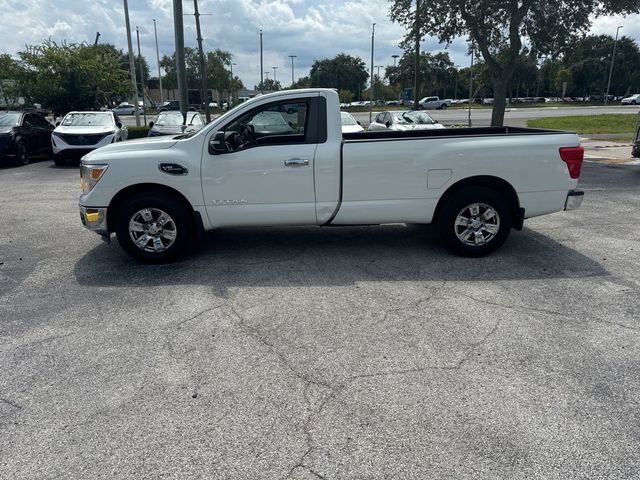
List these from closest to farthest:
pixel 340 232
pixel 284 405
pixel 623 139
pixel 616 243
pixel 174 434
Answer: pixel 174 434
pixel 284 405
pixel 616 243
pixel 340 232
pixel 623 139

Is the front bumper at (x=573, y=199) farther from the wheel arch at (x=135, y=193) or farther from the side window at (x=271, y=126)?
the wheel arch at (x=135, y=193)

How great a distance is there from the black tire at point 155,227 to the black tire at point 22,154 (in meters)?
11.8

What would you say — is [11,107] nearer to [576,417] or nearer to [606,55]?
[576,417]

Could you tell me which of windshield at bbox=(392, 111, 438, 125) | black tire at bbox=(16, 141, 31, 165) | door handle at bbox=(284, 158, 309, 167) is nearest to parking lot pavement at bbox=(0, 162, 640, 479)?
door handle at bbox=(284, 158, 309, 167)

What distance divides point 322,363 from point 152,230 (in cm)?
305

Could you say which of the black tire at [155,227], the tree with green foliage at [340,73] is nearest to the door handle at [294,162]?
the black tire at [155,227]

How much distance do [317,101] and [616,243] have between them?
4397 mm

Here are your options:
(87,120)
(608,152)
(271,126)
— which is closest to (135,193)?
(271,126)

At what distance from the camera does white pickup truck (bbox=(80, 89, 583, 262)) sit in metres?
5.63

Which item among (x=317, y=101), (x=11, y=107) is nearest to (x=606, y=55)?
(x=11, y=107)

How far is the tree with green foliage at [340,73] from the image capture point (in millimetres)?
90000

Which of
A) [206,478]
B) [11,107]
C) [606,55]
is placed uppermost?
[606,55]

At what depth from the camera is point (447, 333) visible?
13.6 ft

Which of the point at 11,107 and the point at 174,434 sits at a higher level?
the point at 11,107
